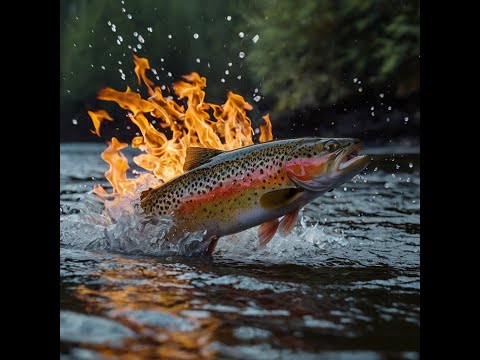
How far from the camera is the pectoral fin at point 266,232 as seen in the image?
3785mm

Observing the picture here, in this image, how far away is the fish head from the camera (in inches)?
141

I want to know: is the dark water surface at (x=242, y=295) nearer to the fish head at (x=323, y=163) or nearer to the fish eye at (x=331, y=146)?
the fish head at (x=323, y=163)

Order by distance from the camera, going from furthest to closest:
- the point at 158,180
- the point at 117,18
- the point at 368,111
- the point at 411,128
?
the point at 117,18
the point at 368,111
the point at 411,128
the point at 158,180

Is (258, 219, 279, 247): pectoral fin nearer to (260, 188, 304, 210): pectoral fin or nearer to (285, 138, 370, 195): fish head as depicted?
(260, 188, 304, 210): pectoral fin

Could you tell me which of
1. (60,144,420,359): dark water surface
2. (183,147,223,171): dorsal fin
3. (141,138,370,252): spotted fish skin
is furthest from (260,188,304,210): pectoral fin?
(183,147,223,171): dorsal fin

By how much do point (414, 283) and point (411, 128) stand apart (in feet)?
41.8

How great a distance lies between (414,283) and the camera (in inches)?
125

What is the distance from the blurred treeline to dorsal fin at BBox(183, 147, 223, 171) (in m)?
14.4

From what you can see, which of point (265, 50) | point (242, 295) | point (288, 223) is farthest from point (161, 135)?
point (265, 50)

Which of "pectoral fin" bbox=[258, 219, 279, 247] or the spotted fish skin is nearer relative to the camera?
the spotted fish skin

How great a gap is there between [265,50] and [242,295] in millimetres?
20114
